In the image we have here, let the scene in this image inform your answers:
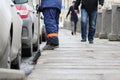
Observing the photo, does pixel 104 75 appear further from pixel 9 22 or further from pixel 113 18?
pixel 113 18

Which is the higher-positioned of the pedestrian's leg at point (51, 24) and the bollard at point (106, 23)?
the pedestrian's leg at point (51, 24)

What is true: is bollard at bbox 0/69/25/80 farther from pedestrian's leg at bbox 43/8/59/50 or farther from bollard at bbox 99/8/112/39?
bollard at bbox 99/8/112/39

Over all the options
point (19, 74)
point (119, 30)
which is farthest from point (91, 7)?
point (19, 74)

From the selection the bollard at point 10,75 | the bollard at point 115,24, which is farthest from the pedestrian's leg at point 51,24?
the bollard at point 10,75

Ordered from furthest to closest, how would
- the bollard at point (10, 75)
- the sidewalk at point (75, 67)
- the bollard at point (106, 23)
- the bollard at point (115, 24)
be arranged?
1. the bollard at point (106, 23)
2. the bollard at point (115, 24)
3. the sidewalk at point (75, 67)
4. the bollard at point (10, 75)

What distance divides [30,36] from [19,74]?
6.19 m

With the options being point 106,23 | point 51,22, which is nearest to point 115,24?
point 106,23

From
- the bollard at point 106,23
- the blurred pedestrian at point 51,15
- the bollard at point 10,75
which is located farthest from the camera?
the bollard at point 106,23

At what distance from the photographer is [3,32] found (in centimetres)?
612

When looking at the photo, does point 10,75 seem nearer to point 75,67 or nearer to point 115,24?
point 75,67

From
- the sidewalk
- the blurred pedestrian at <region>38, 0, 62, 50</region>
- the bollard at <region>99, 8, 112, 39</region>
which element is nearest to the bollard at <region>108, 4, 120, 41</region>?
the bollard at <region>99, 8, 112, 39</region>

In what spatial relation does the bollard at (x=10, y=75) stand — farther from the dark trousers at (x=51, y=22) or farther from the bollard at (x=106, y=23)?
the bollard at (x=106, y=23)

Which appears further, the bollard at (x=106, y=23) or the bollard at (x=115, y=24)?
the bollard at (x=106, y=23)

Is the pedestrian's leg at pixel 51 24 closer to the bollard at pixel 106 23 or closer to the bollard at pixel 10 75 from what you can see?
the bollard at pixel 10 75
